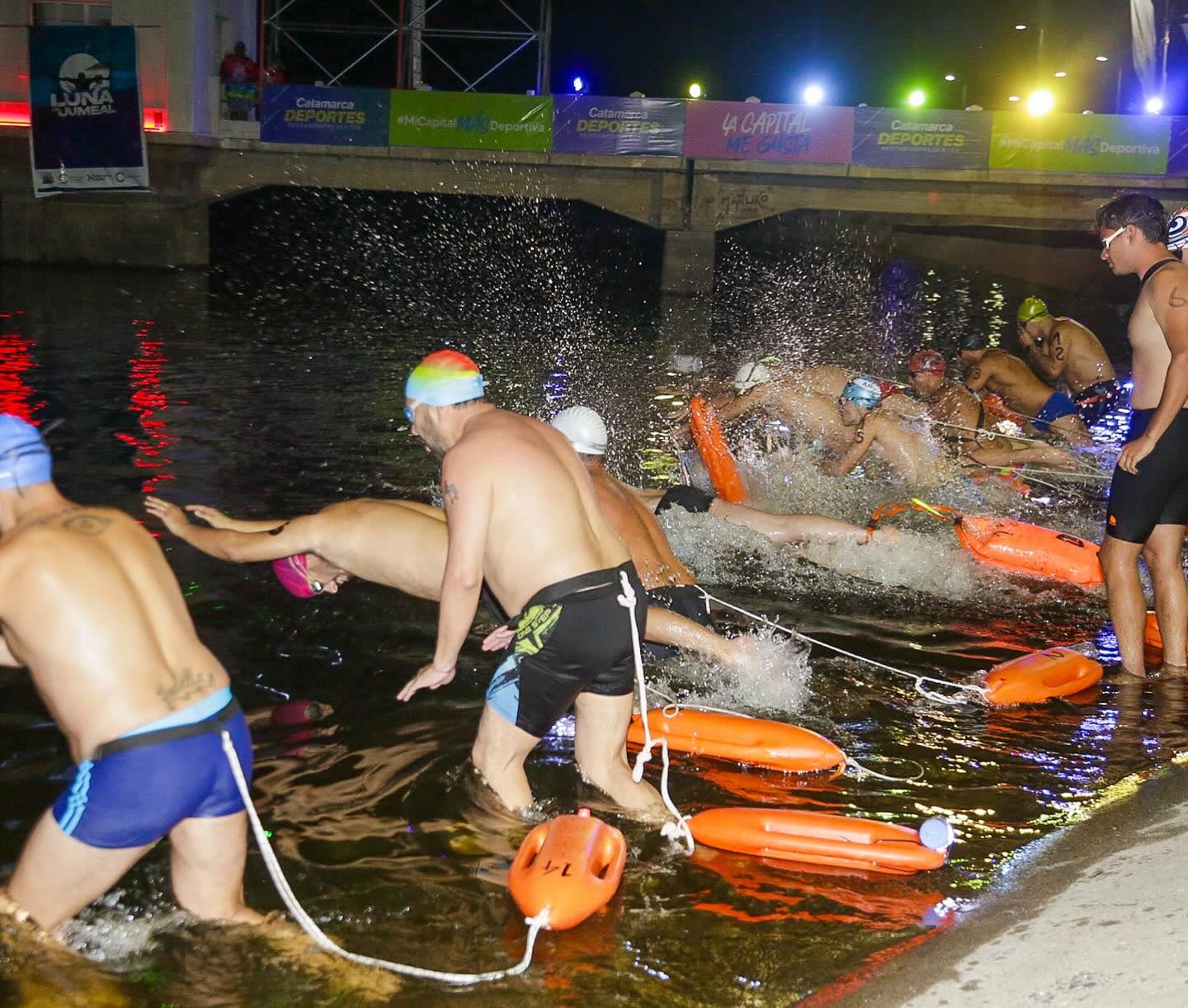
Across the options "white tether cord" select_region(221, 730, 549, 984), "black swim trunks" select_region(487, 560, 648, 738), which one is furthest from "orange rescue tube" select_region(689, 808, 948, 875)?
"white tether cord" select_region(221, 730, 549, 984)

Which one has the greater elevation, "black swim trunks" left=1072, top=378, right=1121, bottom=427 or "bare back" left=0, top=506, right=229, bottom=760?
"bare back" left=0, top=506, right=229, bottom=760

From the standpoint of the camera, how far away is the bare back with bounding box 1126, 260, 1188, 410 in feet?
19.0

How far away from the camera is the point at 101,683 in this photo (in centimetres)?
322

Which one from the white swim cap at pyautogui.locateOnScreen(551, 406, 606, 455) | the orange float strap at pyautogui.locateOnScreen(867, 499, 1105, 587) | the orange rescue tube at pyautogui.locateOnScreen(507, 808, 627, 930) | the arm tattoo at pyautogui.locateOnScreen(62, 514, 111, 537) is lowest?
the orange float strap at pyautogui.locateOnScreen(867, 499, 1105, 587)

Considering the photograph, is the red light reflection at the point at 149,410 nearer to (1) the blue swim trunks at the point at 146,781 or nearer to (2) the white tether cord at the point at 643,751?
(2) the white tether cord at the point at 643,751

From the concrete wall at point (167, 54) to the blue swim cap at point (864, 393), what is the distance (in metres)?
19.2

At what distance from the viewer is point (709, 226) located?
2498 centimetres

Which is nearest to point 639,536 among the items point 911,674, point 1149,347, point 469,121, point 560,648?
point 911,674

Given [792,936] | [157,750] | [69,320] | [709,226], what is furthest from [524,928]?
[709,226]

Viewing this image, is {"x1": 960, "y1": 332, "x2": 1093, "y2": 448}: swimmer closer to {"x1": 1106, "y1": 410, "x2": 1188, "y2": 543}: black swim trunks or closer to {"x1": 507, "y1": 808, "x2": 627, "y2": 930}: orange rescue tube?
{"x1": 1106, "y1": 410, "x2": 1188, "y2": 543}: black swim trunks

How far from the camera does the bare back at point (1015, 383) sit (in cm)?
1116

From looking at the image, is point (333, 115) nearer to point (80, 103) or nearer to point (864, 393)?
point (80, 103)

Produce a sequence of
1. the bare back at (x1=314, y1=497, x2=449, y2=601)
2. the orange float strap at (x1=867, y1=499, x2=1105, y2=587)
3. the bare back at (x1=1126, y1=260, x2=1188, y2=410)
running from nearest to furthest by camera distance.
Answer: the bare back at (x1=314, y1=497, x2=449, y2=601) → the bare back at (x1=1126, y1=260, x2=1188, y2=410) → the orange float strap at (x1=867, y1=499, x2=1105, y2=587)

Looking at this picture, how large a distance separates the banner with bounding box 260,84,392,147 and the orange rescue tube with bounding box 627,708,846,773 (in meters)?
20.9
